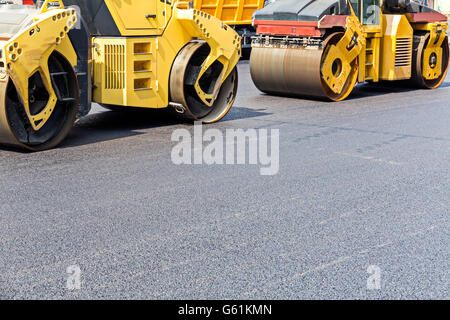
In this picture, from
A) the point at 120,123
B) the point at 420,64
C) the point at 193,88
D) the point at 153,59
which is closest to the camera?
the point at 153,59

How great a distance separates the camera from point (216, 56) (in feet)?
29.5

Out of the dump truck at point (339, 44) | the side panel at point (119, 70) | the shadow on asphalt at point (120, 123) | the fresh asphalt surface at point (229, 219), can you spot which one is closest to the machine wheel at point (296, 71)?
the dump truck at point (339, 44)

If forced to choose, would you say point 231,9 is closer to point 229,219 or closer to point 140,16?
point 140,16

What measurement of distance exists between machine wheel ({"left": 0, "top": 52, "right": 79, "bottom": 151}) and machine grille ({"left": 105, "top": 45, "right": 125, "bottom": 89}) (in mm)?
703

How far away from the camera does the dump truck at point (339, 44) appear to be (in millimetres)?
10875

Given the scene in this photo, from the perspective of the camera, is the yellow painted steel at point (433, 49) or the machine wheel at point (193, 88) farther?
the yellow painted steel at point (433, 49)

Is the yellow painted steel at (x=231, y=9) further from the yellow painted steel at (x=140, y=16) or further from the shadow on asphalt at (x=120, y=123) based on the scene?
the yellow painted steel at (x=140, y=16)

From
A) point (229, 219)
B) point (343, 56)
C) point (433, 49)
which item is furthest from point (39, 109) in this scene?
point (433, 49)

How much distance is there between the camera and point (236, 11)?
18.0 metres

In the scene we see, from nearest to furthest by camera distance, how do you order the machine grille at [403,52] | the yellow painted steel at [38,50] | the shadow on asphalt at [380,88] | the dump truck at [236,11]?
the yellow painted steel at [38,50]
the machine grille at [403,52]
the shadow on asphalt at [380,88]
the dump truck at [236,11]

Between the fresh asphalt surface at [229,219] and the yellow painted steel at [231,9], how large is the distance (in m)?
9.23

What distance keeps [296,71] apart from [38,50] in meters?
5.07
